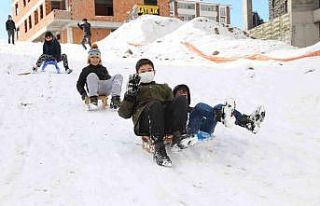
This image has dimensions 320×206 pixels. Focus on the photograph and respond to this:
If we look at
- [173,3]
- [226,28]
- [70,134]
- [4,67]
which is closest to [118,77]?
[70,134]

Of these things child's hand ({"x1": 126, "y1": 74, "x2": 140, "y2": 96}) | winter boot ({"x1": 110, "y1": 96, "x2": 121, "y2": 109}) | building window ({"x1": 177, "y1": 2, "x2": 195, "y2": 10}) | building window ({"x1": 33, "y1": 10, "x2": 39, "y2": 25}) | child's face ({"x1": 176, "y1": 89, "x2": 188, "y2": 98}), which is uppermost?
building window ({"x1": 177, "y1": 2, "x2": 195, "y2": 10})

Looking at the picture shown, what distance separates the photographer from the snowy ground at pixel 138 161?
12.3 ft

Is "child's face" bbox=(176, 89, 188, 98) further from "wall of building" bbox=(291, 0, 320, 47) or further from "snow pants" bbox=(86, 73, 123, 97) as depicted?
"wall of building" bbox=(291, 0, 320, 47)

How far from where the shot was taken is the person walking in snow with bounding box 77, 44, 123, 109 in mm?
Answer: 7398

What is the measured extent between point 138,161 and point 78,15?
37.1 m

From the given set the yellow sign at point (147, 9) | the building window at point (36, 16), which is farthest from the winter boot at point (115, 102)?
the building window at point (36, 16)

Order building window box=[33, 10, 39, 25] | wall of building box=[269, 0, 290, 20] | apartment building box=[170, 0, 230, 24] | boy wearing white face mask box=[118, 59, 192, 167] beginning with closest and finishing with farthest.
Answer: boy wearing white face mask box=[118, 59, 192, 167] < wall of building box=[269, 0, 290, 20] < building window box=[33, 10, 39, 25] < apartment building box=[170, 0, 230, 24]

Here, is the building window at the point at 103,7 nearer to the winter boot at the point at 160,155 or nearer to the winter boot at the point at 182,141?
the winter boot at the point at 182,141

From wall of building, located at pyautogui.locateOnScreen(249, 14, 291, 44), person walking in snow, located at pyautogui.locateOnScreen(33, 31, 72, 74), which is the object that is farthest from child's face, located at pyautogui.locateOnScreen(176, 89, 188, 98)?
wall of building, located at pyautogui.locateOnScreen(249, 14, 291, 44)

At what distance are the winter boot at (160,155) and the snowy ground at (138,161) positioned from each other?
7 centimetres

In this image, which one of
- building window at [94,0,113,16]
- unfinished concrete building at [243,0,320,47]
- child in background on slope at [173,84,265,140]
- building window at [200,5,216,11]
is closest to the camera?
child in background on slope at [173,84,265,140]

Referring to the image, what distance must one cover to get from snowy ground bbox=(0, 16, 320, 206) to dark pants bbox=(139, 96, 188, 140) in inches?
9.7

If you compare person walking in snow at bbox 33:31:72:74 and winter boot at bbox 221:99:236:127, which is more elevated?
person walking in snow at bbox 33:31:72:74

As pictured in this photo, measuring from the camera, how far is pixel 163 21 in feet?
94.7
